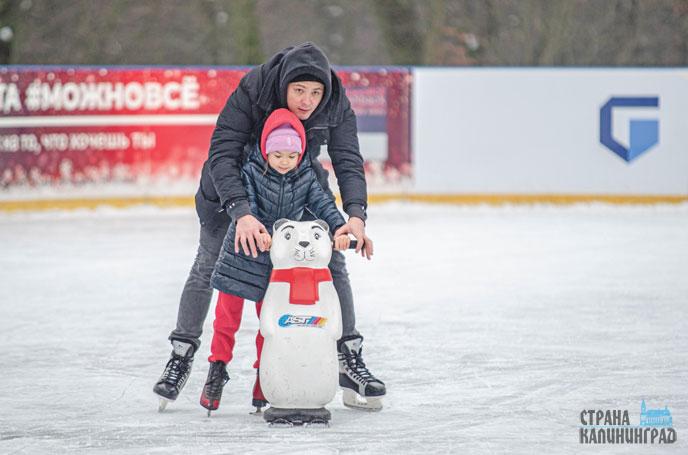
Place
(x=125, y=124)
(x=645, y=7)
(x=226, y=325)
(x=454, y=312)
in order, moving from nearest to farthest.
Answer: (x=226, y=325) → (x=454, y=312) → (x=125, y=124) → (x=645, y=7)

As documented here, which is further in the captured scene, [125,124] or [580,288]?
[125,124]

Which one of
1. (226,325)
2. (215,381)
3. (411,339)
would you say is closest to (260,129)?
(226,325)

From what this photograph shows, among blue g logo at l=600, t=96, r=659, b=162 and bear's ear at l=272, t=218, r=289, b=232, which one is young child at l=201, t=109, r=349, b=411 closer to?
bear's ear at l=272, t=218, r=289, b=232

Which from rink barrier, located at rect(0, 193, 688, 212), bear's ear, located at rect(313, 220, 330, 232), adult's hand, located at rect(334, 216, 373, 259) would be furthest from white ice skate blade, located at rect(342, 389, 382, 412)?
rink barrier, located at rect(0, 193, 688, 212)

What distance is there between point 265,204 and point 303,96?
0.33 m

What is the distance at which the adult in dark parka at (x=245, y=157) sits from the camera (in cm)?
373

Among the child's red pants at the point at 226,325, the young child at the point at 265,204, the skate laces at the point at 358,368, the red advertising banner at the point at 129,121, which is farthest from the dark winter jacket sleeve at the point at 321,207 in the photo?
the red advertising banner at the point at 129,121

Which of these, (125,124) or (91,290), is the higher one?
(125,124)

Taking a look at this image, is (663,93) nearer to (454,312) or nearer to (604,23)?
(454,312)

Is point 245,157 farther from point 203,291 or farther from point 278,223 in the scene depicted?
point 203,291

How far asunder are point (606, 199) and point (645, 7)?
46.6 feet

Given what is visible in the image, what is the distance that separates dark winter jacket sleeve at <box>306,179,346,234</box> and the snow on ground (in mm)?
582

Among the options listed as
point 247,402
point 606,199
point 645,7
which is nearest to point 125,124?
point 606,199

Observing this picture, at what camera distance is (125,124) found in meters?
10.7
